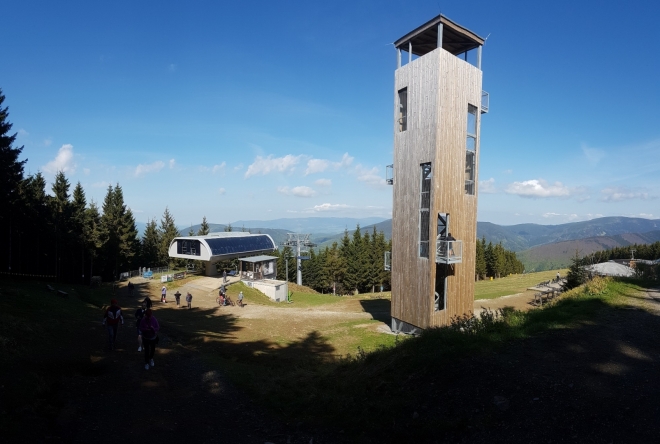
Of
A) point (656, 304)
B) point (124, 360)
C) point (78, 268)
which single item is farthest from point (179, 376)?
point (78, 268)

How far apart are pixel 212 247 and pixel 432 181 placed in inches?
991

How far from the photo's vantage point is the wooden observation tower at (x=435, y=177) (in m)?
17.4

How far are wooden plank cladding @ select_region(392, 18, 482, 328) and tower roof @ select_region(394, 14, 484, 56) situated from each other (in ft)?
5.36

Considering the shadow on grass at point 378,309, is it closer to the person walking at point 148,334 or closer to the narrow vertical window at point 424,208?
the narrow vertical window at point 424,208

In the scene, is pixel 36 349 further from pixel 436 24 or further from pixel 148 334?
pixel 436 24

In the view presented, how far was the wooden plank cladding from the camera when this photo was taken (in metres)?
17.4

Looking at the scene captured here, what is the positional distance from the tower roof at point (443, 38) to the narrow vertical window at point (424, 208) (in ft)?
22.3

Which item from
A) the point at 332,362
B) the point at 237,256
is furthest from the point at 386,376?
the point at 237,256

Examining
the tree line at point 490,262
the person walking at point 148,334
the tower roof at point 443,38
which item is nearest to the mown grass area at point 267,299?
the person walking at point 148,334

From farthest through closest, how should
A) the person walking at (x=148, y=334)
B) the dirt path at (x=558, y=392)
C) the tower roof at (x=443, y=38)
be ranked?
the tower roof at (x=443, y=38) < the person walking at (x=148, y=334) < the dirt path at (x=558, y=392)

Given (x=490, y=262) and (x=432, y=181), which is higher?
(x=432, y=181)

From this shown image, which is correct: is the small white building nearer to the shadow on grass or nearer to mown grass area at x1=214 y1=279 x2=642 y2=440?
the shadow on grass

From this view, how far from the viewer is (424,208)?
18219mm

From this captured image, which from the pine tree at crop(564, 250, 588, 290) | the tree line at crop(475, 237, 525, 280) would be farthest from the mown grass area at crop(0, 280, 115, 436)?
the tree line at crop(475, 237, 525, 280)
